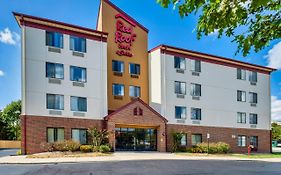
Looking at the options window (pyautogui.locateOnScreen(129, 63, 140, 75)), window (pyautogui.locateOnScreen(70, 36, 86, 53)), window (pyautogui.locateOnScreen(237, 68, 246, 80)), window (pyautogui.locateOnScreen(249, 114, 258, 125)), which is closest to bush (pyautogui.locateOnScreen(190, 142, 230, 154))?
window (pyautogui.locateOnScreen(249, 114, 258, 125))

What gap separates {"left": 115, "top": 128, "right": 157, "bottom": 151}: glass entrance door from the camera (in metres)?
31.4

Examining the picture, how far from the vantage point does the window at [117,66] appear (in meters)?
32.7

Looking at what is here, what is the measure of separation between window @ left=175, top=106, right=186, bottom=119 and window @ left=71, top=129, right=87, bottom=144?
35.2 ft

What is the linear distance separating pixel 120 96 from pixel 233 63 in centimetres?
1582

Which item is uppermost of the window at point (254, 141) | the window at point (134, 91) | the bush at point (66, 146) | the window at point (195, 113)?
the window at point (134, 91)

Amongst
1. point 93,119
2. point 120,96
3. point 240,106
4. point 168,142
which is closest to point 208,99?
point 240,106

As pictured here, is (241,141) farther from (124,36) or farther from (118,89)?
(124,36)

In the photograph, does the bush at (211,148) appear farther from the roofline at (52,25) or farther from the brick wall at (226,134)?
the roofline at (52,25)

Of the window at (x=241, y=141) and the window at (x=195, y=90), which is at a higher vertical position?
the window at (x=195, y=90)

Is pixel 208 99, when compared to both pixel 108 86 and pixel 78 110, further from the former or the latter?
pixel 78 110

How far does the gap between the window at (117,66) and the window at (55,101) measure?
7029mm

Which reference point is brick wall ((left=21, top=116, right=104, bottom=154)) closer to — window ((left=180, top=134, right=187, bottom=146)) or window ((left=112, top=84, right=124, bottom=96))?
window ((left=112, top=84, right=124, bottom=96))

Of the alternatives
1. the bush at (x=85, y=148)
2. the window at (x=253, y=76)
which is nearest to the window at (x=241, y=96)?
the window at (x=253, y=76)

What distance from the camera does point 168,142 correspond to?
32562mm
